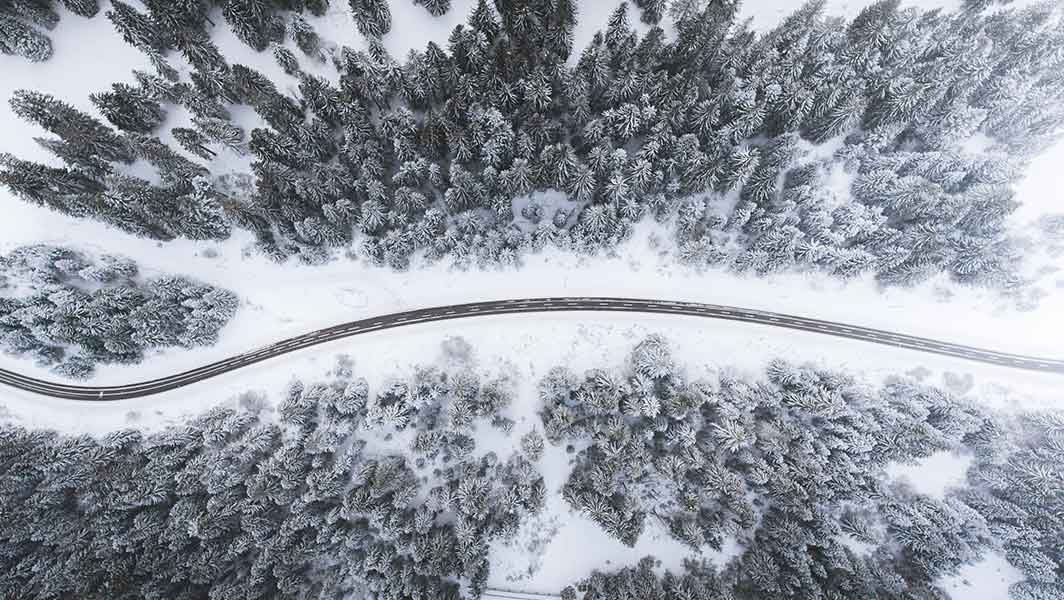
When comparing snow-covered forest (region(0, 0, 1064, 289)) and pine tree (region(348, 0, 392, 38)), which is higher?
pine tree (region(348, 0, 392, 38))

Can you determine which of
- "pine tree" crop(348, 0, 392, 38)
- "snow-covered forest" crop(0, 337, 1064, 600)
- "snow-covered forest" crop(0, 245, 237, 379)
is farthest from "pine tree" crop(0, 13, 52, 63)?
"snow-covered forest" crop(0, 337, 1064, 600)

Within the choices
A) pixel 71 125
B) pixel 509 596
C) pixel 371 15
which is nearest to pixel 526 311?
pixel 509 596

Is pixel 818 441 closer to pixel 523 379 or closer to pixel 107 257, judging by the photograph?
pixel 523 379

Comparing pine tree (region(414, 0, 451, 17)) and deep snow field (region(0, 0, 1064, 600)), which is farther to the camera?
pine tree (region(414, 0, 451, 17))

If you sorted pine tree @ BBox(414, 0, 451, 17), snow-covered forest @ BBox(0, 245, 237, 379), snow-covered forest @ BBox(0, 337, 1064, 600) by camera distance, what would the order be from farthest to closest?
1. pine tree @ BBox(414, 0, 451, 17)
2. snow-covered forest @ BBox(0, 245, 237, 379)
3. snow-covered forest @ BBox(0, 337, 1064, 600)

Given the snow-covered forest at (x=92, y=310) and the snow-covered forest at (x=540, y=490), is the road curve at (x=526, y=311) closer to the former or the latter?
the snow-covered forest at (x=92, y=310)

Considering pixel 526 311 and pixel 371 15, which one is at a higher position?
pixel 371 15

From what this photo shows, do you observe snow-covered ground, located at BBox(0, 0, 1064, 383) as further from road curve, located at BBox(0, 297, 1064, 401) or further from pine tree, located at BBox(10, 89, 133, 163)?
pine tree, located at BBox(10, 89, 133, 163)

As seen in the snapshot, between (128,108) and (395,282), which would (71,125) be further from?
(395,282)
